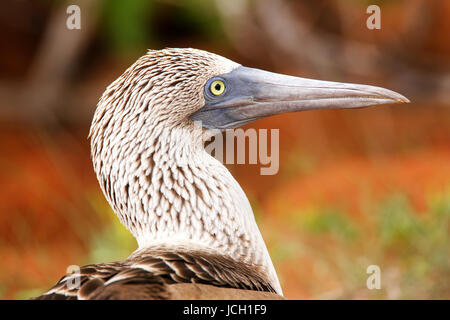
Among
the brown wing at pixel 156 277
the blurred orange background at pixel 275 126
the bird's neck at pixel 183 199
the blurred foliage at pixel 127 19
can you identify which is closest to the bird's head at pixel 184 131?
the bird's neck at pixel 183 199

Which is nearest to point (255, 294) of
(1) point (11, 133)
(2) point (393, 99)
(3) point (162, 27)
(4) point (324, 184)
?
(2) point (393, 99)

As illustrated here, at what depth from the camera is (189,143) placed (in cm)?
283

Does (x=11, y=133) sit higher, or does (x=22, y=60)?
(x=22, y=60)

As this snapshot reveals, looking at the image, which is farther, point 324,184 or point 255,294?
point 324,184

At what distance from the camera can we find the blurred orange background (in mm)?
4805

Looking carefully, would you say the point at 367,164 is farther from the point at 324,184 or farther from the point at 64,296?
the point at 64,296

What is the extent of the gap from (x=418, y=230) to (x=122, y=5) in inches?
170

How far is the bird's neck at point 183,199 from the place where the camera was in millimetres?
2725

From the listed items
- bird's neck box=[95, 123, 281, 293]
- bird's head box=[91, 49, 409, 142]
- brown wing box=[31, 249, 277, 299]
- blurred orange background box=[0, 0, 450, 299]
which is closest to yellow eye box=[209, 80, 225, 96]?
bird's head box=[91, 49, 409, 142]

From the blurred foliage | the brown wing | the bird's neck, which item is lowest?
the brown wing

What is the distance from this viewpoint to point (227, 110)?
2943 millimetres

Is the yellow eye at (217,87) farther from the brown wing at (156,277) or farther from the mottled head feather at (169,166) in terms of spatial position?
→ the brown wing at (156,277)

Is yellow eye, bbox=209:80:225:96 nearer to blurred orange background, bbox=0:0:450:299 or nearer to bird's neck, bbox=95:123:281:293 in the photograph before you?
bird's neck, bbox=95:123:281:293

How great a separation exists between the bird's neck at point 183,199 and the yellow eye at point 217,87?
26cm
